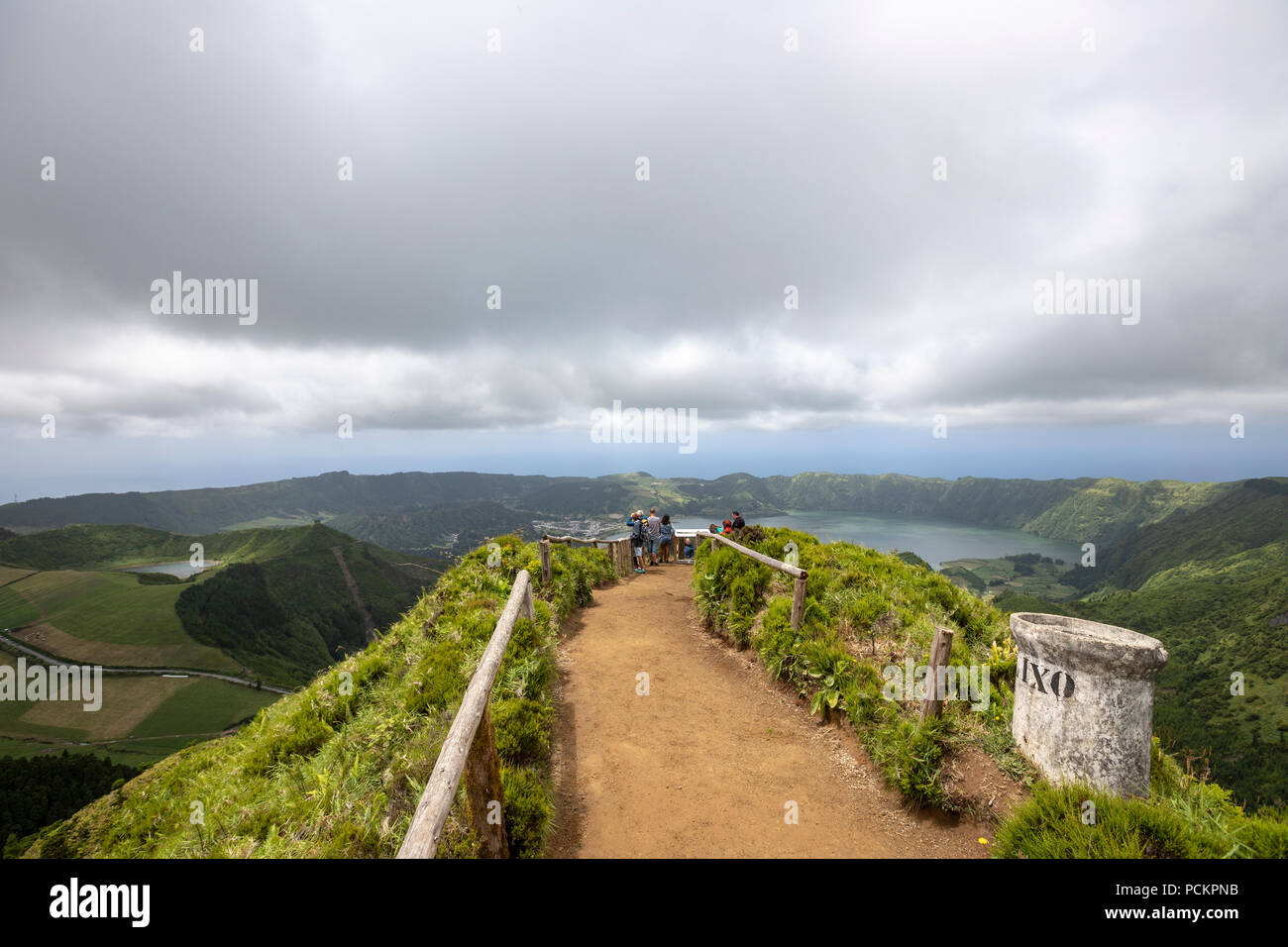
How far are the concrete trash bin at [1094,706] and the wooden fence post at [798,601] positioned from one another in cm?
347

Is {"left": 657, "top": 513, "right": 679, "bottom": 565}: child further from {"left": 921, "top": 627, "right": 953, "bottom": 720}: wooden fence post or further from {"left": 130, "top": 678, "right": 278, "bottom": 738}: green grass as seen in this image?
{"left": 130, "top": 678, "right": 278, "bottom": 738}: green grass

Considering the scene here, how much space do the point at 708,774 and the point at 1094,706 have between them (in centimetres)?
397

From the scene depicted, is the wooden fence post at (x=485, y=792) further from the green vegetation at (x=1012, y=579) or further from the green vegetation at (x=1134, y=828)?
the green vegetation at (x=1012, y=579)

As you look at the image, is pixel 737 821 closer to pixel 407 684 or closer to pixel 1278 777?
pixel 407 684

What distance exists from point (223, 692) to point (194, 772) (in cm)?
9521

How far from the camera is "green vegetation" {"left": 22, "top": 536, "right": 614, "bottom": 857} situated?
4715 millimetres

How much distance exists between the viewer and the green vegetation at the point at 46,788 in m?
39.8

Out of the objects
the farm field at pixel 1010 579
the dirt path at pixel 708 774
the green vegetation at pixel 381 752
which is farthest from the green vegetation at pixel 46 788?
the farm field at pixel 1010 579

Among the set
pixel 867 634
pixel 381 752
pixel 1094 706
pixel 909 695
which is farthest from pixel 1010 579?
pixel 381 752

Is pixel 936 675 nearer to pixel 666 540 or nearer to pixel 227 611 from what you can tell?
pixel 666 540
